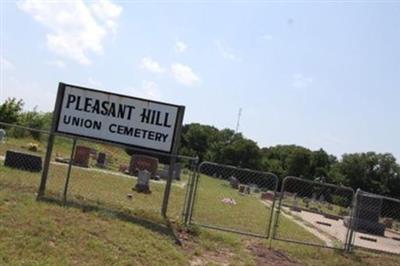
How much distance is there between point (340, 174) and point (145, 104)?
89.6 metres

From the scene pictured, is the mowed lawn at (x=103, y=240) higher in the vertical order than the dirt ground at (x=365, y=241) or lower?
higher

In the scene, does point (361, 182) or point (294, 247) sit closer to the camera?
point (294, 247)

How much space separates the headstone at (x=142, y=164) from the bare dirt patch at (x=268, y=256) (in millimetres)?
21287

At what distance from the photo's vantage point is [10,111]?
53.1m

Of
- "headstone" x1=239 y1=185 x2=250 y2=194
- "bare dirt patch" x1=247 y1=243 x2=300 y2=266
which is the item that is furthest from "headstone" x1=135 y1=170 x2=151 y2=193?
"headstone" x1=239 y1=185 x2=250 y2=194

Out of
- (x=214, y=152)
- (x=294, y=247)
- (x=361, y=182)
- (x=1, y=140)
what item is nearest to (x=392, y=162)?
(x=361, y=182)

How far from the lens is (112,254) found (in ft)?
28.2

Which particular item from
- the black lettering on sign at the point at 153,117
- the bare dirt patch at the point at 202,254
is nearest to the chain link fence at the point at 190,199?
the black lettering on sign at the point at 153,117

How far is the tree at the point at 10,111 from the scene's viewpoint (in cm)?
5234

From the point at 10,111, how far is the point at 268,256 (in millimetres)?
46421

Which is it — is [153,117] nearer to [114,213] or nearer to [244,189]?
[114,213]

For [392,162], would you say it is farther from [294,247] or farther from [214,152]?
[294,247]

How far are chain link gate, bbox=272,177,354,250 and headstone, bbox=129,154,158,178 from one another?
302 inches

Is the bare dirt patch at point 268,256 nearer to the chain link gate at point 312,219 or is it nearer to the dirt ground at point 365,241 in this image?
the chain link gate at point 312,219
